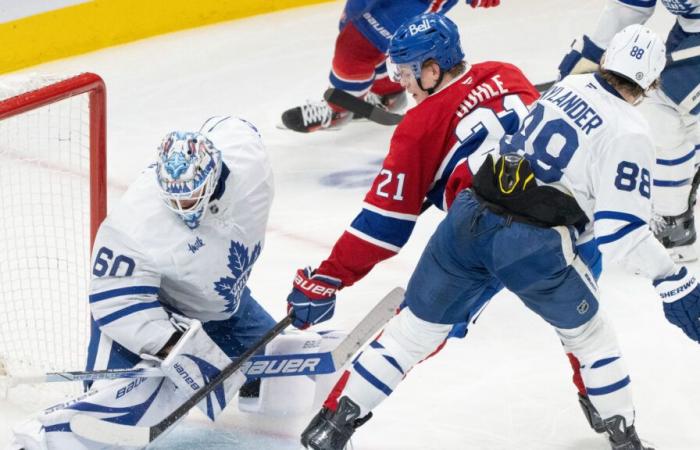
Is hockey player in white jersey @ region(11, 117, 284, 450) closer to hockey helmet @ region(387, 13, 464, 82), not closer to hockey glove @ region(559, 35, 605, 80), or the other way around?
hockey helmet @ region(387, 13, 464, 82)

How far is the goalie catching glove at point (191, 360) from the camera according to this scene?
9.03ft

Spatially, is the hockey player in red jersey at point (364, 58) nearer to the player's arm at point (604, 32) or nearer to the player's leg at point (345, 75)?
the player's leg at point (345, 75)

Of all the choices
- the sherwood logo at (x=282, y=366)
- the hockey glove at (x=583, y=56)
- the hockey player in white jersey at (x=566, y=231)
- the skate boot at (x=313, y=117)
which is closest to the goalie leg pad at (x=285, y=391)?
the sherwood logo at (x=282, y=366)

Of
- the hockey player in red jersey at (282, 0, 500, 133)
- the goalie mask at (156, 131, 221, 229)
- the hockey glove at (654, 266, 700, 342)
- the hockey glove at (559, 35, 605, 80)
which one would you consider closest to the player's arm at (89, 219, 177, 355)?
the goalie mask at (156, 131, 221, 229)

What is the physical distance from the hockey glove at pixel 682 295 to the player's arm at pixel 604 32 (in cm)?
128

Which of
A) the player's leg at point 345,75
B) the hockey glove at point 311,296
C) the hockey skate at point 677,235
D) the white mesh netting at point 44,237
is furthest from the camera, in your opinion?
the player's leg at point 345,75

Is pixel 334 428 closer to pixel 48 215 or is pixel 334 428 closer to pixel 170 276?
pixel 170 276

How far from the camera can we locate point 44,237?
380cm

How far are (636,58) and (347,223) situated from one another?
179 centimetres

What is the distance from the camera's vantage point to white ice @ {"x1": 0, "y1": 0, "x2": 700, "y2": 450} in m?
3.09

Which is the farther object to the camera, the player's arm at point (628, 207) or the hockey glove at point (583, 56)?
the hockey glove at point (583, 56)

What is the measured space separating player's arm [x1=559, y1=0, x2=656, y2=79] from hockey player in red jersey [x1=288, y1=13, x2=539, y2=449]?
2.85 feet

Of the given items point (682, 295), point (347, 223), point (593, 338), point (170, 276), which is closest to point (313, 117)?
point (347, 223)

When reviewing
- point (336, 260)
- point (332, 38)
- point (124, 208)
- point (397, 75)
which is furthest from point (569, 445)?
point (332, 38)
